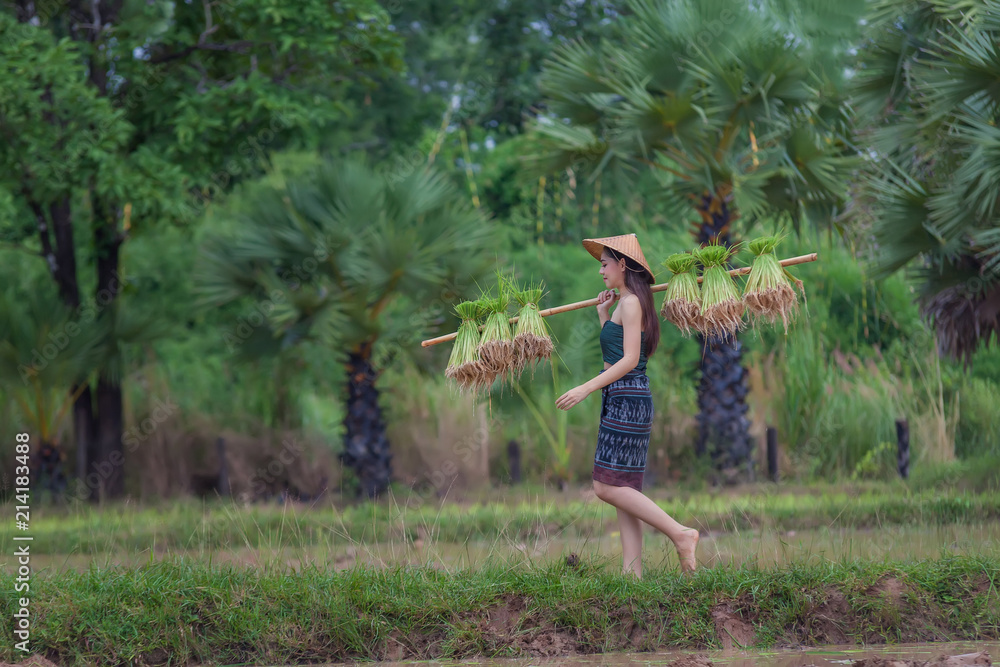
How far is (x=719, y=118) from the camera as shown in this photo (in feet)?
38.8

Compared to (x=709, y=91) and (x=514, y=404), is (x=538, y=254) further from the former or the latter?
(x=709, y=91)

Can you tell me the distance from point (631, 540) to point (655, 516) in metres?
0.29

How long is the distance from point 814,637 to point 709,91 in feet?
24.5

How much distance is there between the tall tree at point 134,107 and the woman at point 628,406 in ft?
23.3

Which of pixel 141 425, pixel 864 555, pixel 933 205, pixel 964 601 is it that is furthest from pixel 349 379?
pixel 964 601

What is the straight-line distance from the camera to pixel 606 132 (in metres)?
12.2

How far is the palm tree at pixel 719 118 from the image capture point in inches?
448

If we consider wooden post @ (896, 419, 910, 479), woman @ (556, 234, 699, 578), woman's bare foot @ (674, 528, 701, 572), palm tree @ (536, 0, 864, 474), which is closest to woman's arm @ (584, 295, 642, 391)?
woman @ (556, 234, 699, 578)

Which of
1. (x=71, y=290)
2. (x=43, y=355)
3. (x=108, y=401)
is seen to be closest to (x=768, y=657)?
(x=43, y=355)

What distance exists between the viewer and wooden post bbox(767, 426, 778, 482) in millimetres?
12188

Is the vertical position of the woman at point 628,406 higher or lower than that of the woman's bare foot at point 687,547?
higher

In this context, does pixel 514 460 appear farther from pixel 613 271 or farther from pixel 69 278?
pixel 613 271

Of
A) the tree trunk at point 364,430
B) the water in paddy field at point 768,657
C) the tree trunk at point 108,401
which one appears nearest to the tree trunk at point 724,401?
the tree trunk at point 364,430

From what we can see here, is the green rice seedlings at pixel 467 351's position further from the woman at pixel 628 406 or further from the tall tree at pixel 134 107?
the tall tree at pixel 134 107
